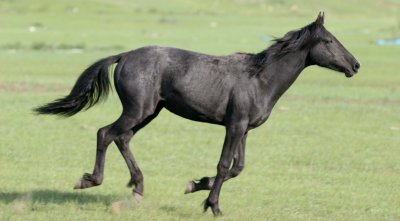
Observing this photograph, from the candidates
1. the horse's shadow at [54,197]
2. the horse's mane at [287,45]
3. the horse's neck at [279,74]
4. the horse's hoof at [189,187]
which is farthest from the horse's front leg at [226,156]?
the horse's shadow at [54,197]

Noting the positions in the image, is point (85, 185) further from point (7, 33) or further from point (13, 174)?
point (7, 33)

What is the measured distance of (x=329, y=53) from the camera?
9812 mm

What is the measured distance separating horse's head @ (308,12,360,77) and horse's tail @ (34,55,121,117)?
2.39m

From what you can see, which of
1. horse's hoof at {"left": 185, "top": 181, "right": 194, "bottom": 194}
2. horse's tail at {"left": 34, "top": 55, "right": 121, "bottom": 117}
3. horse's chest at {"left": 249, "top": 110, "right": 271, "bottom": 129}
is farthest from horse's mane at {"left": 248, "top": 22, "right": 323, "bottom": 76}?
horse's tail at {"left": 34, "top": 55, "right": 121, "bottom": 117}

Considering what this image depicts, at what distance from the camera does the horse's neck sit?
32.4 feet

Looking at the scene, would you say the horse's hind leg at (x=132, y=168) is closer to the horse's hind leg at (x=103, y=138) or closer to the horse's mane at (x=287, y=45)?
the horse's hind leg at (x=103, y=138)

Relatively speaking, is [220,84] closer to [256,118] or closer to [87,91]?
[256,118]

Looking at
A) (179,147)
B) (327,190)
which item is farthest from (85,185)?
(179,147)

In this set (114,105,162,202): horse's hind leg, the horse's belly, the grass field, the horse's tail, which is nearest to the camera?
the horse's belly

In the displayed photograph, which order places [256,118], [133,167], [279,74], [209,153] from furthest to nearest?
[209,153], [133,167], [279,74], [256,118]

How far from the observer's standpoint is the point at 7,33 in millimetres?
41500

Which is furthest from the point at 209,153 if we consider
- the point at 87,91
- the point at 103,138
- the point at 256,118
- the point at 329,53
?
the point at 329,53

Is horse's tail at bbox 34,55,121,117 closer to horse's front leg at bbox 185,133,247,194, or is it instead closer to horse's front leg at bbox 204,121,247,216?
horse's front leg at bbox 185,133,247,194

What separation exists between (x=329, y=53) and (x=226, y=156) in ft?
5.16
